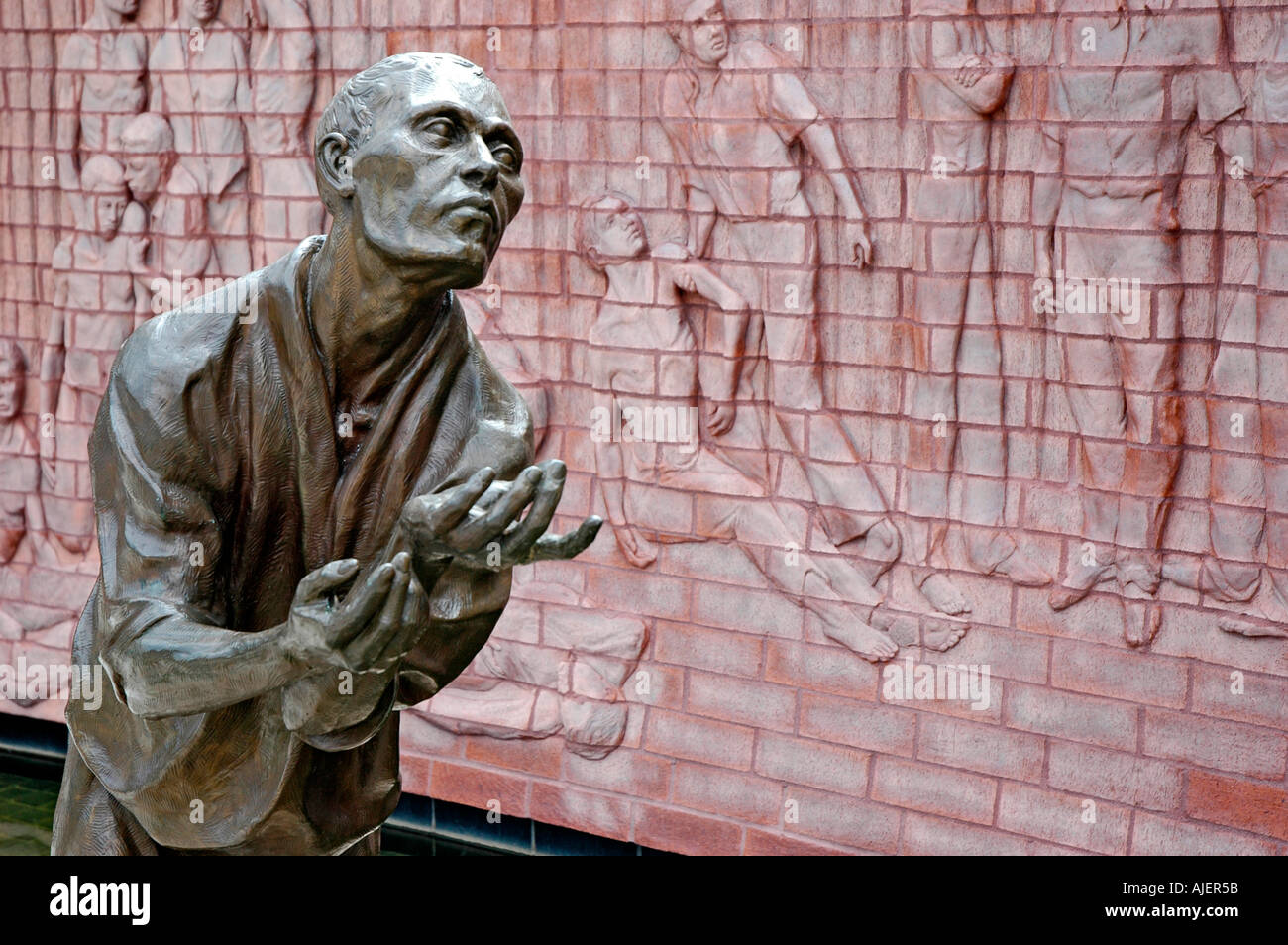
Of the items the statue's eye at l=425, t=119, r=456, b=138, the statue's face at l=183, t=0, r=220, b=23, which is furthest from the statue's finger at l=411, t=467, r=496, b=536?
the statue's face at l=183, t=0, r=220, b=23

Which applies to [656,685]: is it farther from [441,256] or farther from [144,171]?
[441,256]

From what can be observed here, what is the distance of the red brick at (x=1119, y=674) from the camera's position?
595 centimetres

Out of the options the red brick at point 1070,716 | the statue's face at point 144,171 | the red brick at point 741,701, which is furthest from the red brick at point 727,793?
the statue's face at point 144,171

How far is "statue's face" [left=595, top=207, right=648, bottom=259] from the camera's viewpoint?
22.1ft

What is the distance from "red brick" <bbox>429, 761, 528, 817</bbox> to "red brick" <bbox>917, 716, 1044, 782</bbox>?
6.02 ft

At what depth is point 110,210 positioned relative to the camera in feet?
25.7

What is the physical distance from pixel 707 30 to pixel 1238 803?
3.58 m

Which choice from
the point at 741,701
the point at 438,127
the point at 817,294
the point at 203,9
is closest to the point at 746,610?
the point at 741,701

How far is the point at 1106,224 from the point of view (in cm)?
585

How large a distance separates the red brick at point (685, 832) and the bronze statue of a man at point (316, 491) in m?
4.28

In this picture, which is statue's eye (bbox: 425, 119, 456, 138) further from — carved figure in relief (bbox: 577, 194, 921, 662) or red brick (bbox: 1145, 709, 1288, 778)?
red brick (bbox: 1145, 709, 1288, 778)

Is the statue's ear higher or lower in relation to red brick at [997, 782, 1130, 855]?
higher

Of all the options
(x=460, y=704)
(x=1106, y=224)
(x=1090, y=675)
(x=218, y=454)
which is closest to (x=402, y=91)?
(x=218, y=454)

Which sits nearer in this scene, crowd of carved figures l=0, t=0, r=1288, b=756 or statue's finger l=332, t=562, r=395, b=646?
statue's finger l=332, t=562, r=395, b=646
